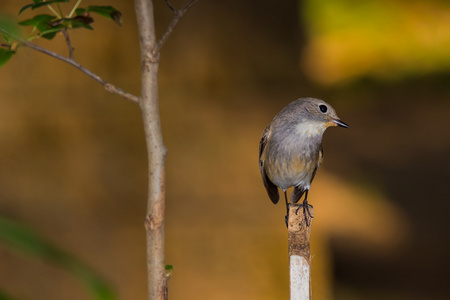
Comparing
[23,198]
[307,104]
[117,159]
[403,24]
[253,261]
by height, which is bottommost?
[307,104]

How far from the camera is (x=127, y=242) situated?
191 centimetres

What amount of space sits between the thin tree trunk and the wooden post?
0.14 meters

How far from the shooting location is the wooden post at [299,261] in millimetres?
613

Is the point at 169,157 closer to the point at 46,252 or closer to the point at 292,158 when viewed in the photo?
the point at 292,158

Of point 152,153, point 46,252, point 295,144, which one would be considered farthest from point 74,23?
point 46,252

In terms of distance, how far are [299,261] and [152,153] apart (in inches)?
7.5

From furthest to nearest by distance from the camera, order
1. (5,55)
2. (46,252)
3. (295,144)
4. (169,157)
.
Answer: (169,157), (295,144), (5,55), (46,252)

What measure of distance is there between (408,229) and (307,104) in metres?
2.29

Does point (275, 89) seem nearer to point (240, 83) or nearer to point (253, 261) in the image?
point (240, 83)

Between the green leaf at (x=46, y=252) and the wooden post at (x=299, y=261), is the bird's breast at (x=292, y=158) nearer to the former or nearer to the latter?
the wooden post at (x=299, y=261)

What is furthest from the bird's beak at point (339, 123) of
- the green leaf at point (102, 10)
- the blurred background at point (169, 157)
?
the blurred background at point (169, 157)

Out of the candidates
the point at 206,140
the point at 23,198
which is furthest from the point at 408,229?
the point at 23,198

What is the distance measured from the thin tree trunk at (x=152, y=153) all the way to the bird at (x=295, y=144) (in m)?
0.19

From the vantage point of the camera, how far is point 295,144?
76 centimetres
